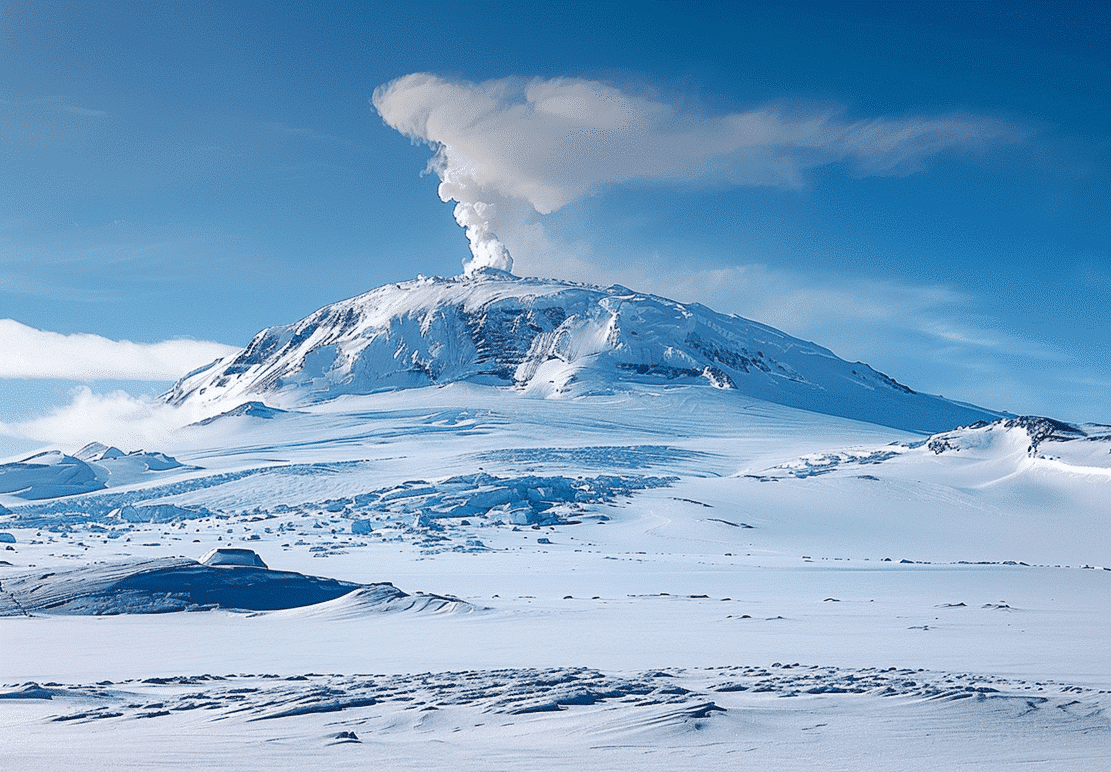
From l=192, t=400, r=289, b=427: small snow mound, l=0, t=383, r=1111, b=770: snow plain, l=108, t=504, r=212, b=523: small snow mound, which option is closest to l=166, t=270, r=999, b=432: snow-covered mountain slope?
l=192, t=400, r=289, b=427: small snow mound

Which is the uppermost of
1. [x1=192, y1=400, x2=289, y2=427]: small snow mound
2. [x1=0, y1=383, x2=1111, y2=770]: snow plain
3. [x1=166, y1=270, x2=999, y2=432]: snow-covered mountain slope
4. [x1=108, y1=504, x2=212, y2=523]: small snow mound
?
[x1=166, y1=270, x2=999, y2=432]: snow-covered mountain slope

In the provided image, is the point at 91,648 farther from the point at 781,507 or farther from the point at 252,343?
the point at 252,343

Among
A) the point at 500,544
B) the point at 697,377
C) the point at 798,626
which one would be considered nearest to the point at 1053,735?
the point at 798,626

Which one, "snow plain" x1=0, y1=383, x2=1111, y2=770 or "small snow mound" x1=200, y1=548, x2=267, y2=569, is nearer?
"snow plain" x1=0, y1=383, x2=1111, y2=770

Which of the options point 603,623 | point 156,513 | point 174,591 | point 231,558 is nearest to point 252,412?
point 156,513

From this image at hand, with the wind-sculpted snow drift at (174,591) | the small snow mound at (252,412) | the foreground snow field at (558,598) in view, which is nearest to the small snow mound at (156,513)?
the foreground snow field at (558,598)

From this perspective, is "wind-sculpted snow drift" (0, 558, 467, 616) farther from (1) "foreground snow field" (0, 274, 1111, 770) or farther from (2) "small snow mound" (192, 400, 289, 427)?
(2) "small snow mound" (192, 400, 289, 427)

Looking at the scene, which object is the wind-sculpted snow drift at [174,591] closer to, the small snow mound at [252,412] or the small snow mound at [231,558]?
the small snow mound at [231,558]
